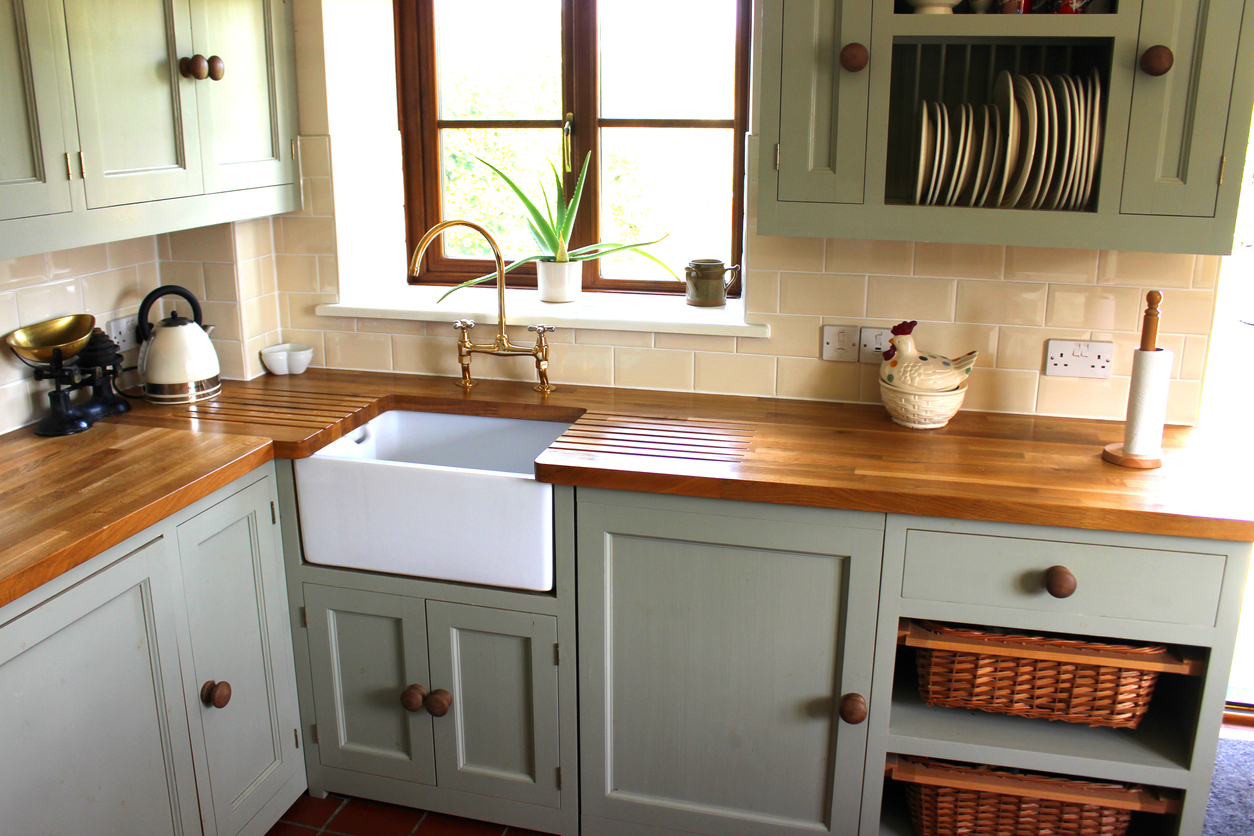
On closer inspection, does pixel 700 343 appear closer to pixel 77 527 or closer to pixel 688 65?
pixel 688 65

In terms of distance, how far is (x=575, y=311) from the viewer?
2547mm

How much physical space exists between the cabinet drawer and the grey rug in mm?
719

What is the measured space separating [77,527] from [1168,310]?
215 cm

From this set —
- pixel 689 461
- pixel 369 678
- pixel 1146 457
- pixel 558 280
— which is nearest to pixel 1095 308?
pixel 1146 457

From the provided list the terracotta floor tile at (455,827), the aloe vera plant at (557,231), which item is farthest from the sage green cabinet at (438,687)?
the aloe vera plant at (557,231)

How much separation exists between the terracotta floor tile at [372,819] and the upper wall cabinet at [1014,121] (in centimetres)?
152

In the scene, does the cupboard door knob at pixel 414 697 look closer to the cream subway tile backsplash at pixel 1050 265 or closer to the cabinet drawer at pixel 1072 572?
the cabinet drawer at pixel 1072 572

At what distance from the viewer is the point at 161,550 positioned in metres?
1.77

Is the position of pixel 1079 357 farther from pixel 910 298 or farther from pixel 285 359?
pixel 285 359

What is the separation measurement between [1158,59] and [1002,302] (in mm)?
612

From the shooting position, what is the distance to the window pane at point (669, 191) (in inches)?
104

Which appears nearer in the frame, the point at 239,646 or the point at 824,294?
the point at 239,646

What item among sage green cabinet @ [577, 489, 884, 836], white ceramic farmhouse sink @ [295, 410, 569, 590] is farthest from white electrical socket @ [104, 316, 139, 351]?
sage green cabinet @ [577, 489, 884, 836]

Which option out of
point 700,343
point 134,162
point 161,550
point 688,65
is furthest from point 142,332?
point 688,65
